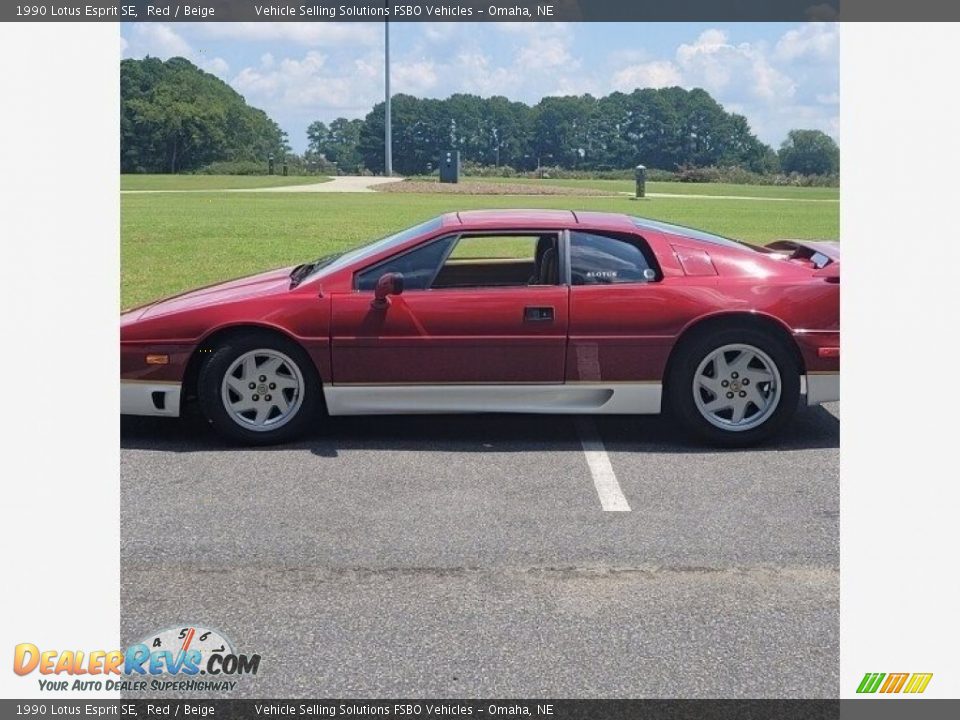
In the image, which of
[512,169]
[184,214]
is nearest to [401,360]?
[184,214]

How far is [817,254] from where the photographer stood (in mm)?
6898

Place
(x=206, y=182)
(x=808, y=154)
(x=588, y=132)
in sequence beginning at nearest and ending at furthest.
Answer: (x=588, y=132) → (x=808, y=154) → (x=206, y=182)

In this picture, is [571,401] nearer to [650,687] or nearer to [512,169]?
[650,687]

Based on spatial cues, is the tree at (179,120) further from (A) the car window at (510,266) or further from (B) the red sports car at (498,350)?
(B) the red sports car at (498,350)

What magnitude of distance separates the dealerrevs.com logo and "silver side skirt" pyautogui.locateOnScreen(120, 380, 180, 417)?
2.62 m

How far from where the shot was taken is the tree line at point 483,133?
34594mm

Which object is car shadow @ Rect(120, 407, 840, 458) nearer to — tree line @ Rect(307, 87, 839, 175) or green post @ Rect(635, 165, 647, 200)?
tree line @ Rect(307, 87, 839, 175)

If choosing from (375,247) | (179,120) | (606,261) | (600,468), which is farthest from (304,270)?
(179,120)

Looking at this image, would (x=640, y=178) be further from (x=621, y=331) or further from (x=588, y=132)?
(x=621, y=331)

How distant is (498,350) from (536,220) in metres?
0.87

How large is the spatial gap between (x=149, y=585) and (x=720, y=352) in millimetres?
3341

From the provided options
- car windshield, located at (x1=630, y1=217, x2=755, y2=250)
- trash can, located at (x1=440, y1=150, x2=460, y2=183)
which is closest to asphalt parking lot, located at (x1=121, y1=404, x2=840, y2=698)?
car windshield, located at (x1=630, y1=217, x2=755, y2=250)

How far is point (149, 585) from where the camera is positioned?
4336 mm

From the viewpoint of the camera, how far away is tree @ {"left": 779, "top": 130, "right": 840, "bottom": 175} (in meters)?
36.4
